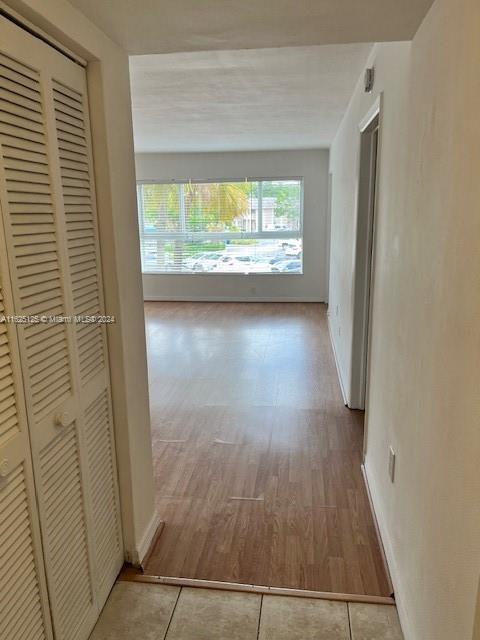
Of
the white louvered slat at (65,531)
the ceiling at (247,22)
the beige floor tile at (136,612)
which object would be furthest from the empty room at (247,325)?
the ceiling at (247,22)

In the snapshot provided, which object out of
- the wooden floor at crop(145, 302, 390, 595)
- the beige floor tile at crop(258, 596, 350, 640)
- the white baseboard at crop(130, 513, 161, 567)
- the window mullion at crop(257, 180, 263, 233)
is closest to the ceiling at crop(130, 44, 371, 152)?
the window mullion at crop(257, 180, 263, 233)

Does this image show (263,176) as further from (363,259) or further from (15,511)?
(15,511)

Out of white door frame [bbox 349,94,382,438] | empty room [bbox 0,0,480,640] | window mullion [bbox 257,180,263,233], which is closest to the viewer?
empty room [bbox 0,0,480,640]

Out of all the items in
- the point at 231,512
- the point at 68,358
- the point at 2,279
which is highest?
the point at 2,279

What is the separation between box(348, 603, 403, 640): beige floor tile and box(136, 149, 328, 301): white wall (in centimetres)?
598

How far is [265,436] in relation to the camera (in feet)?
10.2

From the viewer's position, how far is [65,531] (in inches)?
55.8

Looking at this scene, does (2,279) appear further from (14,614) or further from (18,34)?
(14,614)

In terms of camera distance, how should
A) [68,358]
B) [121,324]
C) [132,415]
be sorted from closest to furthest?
[68,358], [121,324], [132,415]

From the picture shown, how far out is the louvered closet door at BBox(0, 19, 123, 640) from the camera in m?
1.17

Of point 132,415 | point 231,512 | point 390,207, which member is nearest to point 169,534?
point 231,512

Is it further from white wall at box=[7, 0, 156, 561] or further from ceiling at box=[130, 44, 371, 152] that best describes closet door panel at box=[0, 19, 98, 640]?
ceiling at box=[130, 44, 371, 152]

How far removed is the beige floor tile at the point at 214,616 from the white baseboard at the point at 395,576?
0.52 meters

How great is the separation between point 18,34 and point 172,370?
140 inches
